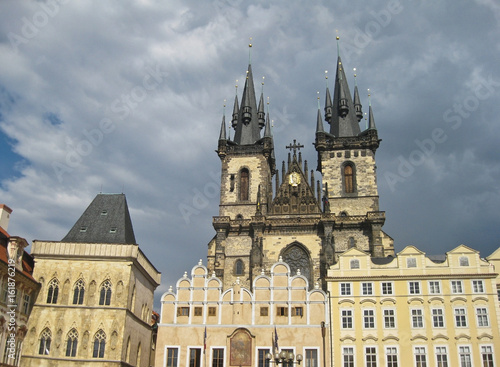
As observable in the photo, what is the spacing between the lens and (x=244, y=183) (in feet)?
183

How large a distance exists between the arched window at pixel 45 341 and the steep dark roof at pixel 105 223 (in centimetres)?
638

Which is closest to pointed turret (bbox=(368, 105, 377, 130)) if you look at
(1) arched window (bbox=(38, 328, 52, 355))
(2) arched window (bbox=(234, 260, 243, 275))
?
(2) arched window (bbox=(234, 260, 243, 275))

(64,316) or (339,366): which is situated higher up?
(64,316)

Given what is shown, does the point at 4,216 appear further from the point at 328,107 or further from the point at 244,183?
the point at 328,107

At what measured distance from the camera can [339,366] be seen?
31.0 metres

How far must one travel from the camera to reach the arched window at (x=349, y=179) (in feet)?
174

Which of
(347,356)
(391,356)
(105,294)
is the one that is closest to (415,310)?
(391,356)

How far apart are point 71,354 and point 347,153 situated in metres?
33.9

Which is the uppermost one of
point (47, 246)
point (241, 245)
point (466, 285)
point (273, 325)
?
point (241, 245)

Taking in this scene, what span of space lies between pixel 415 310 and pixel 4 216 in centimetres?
2762

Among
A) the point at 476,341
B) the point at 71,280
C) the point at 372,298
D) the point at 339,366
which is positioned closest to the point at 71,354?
the point at 71,280

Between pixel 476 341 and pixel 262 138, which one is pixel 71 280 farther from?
pixel 262 138

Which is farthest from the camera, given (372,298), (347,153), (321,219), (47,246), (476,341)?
(347,153)

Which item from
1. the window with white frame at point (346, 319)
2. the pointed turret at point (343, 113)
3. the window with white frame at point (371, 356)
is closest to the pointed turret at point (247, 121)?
Answer: the pointed turret at point (343, 113)
